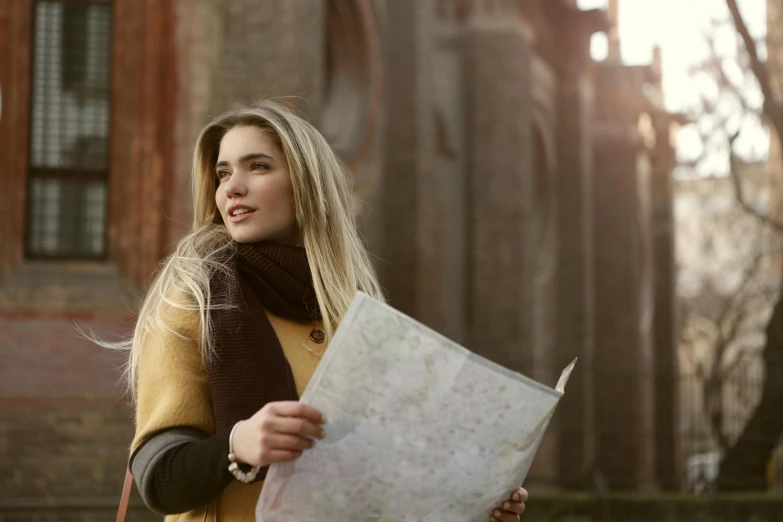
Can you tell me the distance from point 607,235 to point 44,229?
55.5ft

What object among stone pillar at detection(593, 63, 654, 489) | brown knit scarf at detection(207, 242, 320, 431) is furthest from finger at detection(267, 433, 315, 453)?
stone pillar at detection(593, 63, 654, 489)

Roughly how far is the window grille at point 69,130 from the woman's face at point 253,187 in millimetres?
9934

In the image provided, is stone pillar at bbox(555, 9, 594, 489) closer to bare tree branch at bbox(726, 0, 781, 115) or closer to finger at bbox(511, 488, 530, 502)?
bare tree branch at bbox(726, 0, 781, 115)

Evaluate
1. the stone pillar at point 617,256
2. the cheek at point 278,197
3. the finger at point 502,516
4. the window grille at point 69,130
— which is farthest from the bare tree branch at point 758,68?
the stone pillar at point 617,256

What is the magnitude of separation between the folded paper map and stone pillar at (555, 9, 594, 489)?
2050 cm

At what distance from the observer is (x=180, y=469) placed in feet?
7.10

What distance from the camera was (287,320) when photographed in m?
2.56

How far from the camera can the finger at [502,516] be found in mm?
2371

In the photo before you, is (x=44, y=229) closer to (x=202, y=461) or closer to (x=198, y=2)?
(x=198, y=2)

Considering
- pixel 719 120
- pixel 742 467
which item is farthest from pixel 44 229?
pixel 719 120

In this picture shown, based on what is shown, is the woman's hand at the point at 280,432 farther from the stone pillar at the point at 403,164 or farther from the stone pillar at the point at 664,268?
the stone pillar at the point at 664,268

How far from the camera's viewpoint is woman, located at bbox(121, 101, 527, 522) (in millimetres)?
2156

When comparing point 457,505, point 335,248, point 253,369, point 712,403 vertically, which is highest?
point 335,248

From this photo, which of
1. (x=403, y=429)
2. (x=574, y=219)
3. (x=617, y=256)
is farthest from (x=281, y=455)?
(x=617, y=256)
